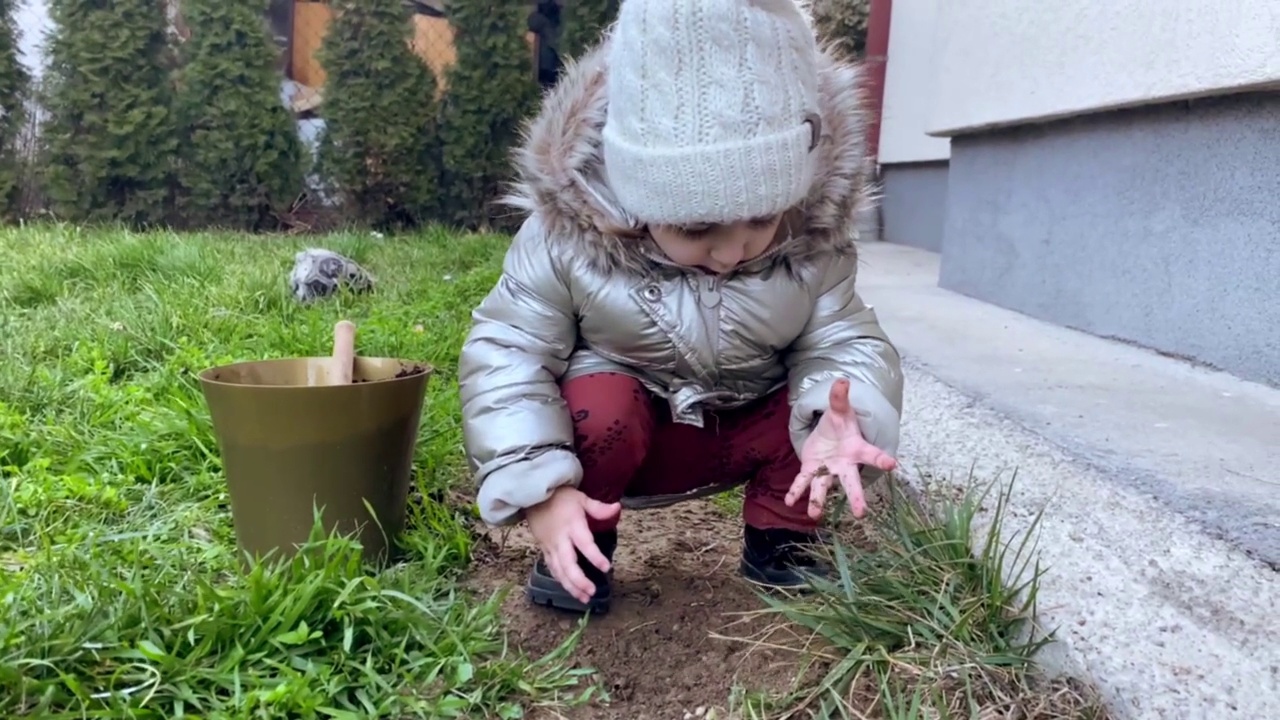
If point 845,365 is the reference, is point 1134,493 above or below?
below

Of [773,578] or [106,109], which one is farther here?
[106,109]

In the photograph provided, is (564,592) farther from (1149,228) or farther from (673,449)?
(1149,228)

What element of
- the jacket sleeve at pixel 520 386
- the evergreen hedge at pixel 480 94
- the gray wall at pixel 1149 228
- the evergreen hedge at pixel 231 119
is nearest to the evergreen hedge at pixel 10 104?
the evergreen hedge at pixel 231 119

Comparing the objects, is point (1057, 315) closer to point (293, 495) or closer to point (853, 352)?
point (853, 352)

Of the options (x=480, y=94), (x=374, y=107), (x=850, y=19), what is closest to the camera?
(x=374, y=107)

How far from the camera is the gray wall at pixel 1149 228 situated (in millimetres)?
2363

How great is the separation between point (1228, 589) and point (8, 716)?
4.59 ft

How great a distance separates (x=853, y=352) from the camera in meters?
1.59

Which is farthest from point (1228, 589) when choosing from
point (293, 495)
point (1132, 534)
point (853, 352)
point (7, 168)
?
point (7, 168)

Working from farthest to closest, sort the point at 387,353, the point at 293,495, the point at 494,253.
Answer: the point at 494,253 → the point at 387,353 → the point at 293,495

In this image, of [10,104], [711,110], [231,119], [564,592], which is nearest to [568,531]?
[564,592]

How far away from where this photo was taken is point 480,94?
21.4ft

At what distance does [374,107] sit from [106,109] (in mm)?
1440

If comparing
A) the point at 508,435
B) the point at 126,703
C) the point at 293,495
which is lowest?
the point at 126,703
